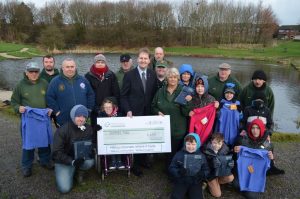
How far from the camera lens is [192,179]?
5.26 metres

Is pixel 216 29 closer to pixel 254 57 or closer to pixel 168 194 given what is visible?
pixel 254 57

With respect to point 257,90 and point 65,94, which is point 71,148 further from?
point 257,90

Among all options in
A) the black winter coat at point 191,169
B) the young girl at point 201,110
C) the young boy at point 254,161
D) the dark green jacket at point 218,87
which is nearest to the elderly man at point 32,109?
the black winter coat at point 191,169

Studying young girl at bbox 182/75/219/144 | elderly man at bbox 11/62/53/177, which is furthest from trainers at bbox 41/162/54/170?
young girl at bbox 182/75/219/144

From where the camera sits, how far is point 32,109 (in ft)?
19.5

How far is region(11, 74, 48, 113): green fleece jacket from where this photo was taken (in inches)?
236

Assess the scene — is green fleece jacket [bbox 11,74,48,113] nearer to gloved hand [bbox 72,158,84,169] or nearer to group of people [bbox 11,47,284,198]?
group of people [bbox 11,47,284,198]

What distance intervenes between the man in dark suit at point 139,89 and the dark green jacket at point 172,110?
27cm

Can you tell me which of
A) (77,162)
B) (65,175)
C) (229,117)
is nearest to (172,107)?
(229,117)

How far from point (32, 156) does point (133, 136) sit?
2223 millimetres

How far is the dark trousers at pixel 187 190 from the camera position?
5.18 m

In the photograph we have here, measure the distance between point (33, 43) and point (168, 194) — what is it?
7342cm

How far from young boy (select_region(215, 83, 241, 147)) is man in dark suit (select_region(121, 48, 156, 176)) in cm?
151

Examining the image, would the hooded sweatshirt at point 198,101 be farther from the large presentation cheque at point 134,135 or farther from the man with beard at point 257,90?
the man with beard at point 257,90
